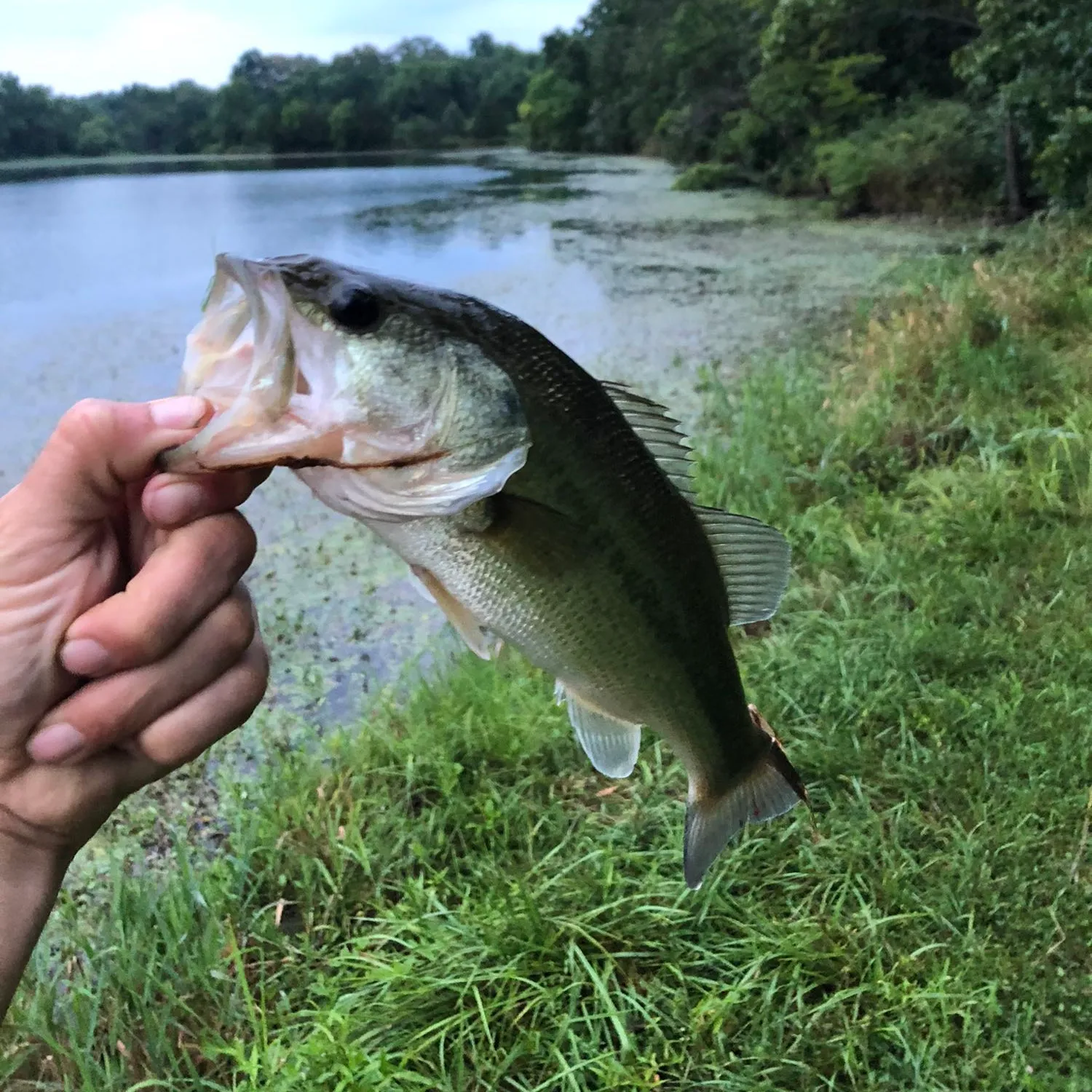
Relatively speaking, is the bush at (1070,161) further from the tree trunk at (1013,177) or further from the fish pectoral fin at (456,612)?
the fish pectoral fin at (456,612)

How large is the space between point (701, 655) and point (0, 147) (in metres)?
29.0

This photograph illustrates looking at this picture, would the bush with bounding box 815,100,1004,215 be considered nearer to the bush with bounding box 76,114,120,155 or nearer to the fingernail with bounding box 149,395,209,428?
the fingernail with bounding box 149,395,209,428

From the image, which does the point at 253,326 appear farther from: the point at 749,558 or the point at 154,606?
→ the point at 749,558

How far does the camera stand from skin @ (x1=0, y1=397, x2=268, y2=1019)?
4.08ft

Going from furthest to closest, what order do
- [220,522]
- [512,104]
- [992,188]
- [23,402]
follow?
[512,104], [992,188], [23,402], [220,522]

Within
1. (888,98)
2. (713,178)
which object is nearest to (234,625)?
(888,98)

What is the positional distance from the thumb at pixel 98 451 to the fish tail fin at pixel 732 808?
1065mm

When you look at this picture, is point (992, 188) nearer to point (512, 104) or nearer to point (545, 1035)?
point (545, 1035)

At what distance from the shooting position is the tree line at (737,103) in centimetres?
955

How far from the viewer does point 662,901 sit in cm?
241

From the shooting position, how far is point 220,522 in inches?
50.2

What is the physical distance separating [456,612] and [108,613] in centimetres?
47

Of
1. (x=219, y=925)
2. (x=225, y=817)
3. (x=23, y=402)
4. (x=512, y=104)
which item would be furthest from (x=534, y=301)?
(x=512, y=104)

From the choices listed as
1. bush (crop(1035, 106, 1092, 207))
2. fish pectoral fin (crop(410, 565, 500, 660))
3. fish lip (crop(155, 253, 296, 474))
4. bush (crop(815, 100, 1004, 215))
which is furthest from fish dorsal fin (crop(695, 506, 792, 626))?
bush (crop(815, 100, 1004, 215))
